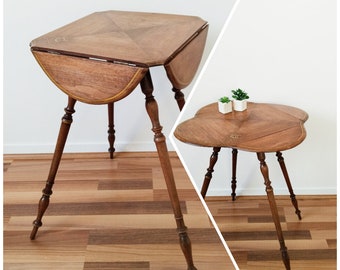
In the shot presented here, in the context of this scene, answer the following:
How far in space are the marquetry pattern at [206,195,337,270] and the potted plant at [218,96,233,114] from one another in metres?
0.10

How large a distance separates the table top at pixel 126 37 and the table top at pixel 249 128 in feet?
2.51

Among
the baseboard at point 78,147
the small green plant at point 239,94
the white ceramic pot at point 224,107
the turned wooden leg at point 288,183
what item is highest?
the small green plant at point 239,94

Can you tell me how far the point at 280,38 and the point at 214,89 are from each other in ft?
0.29

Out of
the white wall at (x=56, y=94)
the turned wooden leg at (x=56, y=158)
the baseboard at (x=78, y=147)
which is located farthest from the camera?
the baseboard at (x=78, y=147)

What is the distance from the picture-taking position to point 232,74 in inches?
26.6

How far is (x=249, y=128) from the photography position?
2.38ft

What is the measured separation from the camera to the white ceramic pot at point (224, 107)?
691 mm

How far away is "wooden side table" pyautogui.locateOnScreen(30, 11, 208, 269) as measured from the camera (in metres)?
1.51

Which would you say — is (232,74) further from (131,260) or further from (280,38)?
(131,260)

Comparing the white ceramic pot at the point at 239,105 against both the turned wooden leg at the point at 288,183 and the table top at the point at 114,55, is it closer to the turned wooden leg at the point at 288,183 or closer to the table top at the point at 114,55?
the turned wooden leg at the point at 288,183

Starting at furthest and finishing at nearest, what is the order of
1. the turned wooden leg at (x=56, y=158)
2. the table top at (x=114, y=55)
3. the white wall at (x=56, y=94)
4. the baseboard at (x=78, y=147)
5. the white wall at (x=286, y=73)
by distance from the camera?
the baseboard at (x=78, y=147)
the white wall at (x=56, y=94)
the turned wooden leg at (x=56, y=158)
the table top at (x=114, y=55)
the white wall at (x=286, y=73)

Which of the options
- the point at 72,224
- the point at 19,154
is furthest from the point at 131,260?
the point at 19,154

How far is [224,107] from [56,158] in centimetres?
118

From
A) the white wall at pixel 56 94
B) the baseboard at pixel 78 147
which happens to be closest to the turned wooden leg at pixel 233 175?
the white wall at pixel 56 94
